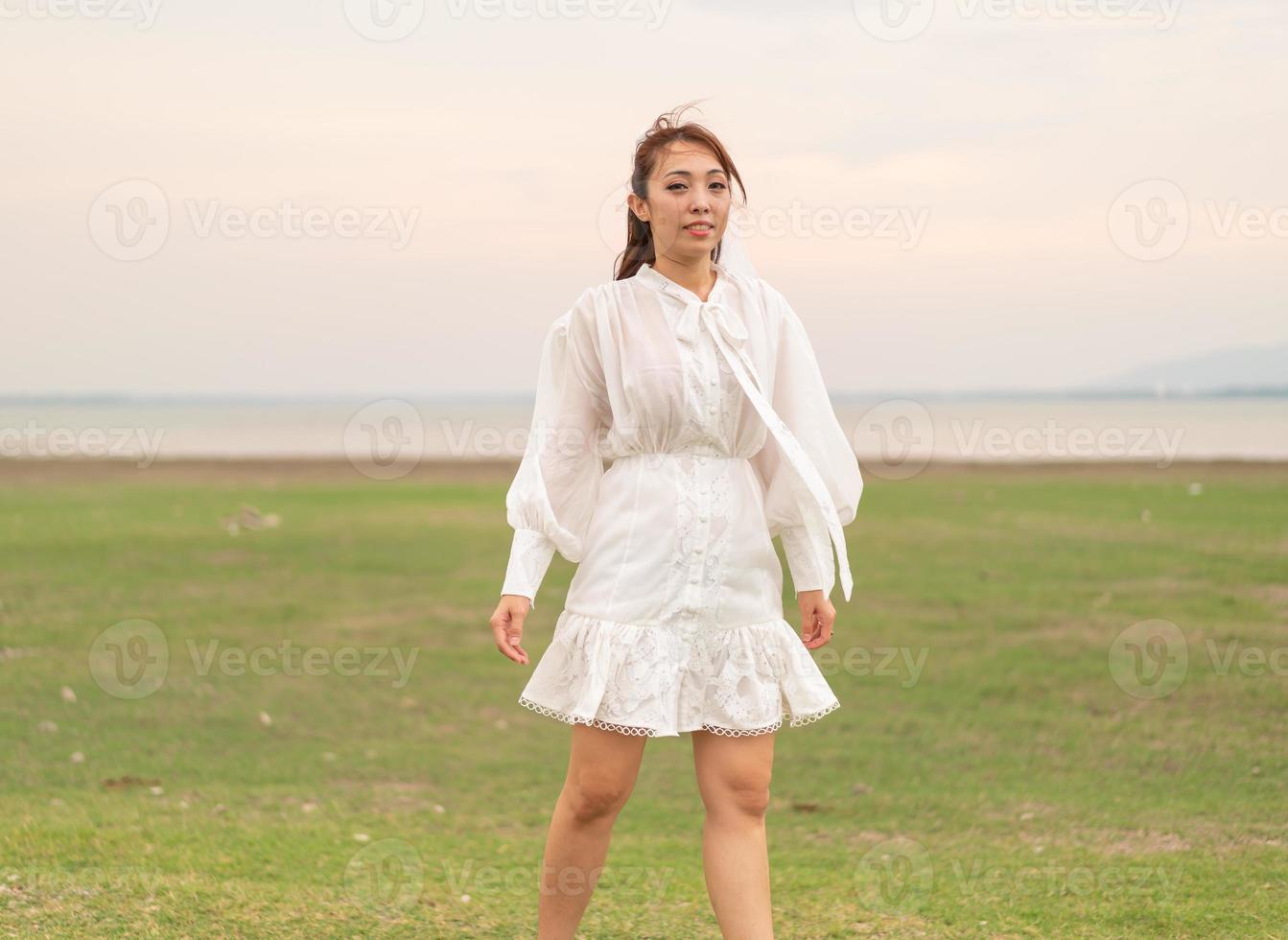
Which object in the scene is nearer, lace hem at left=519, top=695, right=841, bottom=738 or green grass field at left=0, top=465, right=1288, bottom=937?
lace hem at left=519, top=695, right=841, bottom=738

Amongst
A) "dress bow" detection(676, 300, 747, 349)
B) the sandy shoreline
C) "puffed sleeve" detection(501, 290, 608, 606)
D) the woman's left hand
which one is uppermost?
the sandy shoreline

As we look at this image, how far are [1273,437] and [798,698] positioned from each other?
44.5 metres

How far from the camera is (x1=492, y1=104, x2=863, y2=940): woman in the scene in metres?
3.77

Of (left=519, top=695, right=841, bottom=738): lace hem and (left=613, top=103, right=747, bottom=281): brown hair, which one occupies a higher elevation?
(left=613, top=103, right=747, bottom=281): brown hair

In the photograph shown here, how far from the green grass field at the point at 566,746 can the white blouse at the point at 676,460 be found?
1578 mm

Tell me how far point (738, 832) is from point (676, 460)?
102cm

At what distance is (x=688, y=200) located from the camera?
3852 millimetres

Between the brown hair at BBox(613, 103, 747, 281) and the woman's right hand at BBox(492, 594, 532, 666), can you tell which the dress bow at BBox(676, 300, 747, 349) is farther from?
the woman's right hand at BBox(492, 594, 532, 666)

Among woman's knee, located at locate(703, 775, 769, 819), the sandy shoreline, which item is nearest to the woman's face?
woman's knee, located at locate(703, 775, 769, 819)

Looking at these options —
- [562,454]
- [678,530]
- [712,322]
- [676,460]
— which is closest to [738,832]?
[678,530]

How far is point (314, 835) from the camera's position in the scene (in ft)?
20.1

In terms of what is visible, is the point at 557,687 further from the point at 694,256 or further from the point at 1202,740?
the point at 1202,740

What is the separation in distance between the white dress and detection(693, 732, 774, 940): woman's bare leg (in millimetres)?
72

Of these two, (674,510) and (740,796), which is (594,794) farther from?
(674,510)
